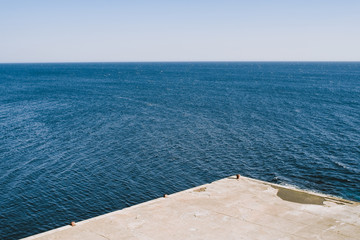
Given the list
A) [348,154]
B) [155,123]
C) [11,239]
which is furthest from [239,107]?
[11,239]

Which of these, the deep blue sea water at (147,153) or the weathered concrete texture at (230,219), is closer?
the weathered concrete texture at (230,219)

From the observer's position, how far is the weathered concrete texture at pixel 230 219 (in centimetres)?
2427

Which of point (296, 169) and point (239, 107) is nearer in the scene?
point (296, 169)

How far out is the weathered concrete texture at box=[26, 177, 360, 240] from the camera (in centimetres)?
2427

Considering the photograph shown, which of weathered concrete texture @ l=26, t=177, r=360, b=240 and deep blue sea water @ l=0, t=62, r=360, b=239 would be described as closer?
weathered concrete texture @ l=26, t=177, r=360, b=240

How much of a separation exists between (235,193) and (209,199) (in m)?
3.03

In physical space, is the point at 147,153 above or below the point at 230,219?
below

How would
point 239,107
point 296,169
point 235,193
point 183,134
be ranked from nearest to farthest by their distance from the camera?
point 235,193 < point 296,169 < point 183,134 < point 239,107

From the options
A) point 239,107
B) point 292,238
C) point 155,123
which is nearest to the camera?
point 292,238

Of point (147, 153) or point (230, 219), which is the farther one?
point (147, 153)

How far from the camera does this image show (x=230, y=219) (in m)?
26.7

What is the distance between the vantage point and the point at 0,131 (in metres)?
65.5

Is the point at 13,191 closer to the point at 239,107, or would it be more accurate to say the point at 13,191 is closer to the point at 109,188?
the point at 109,188

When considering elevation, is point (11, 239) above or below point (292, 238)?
below
